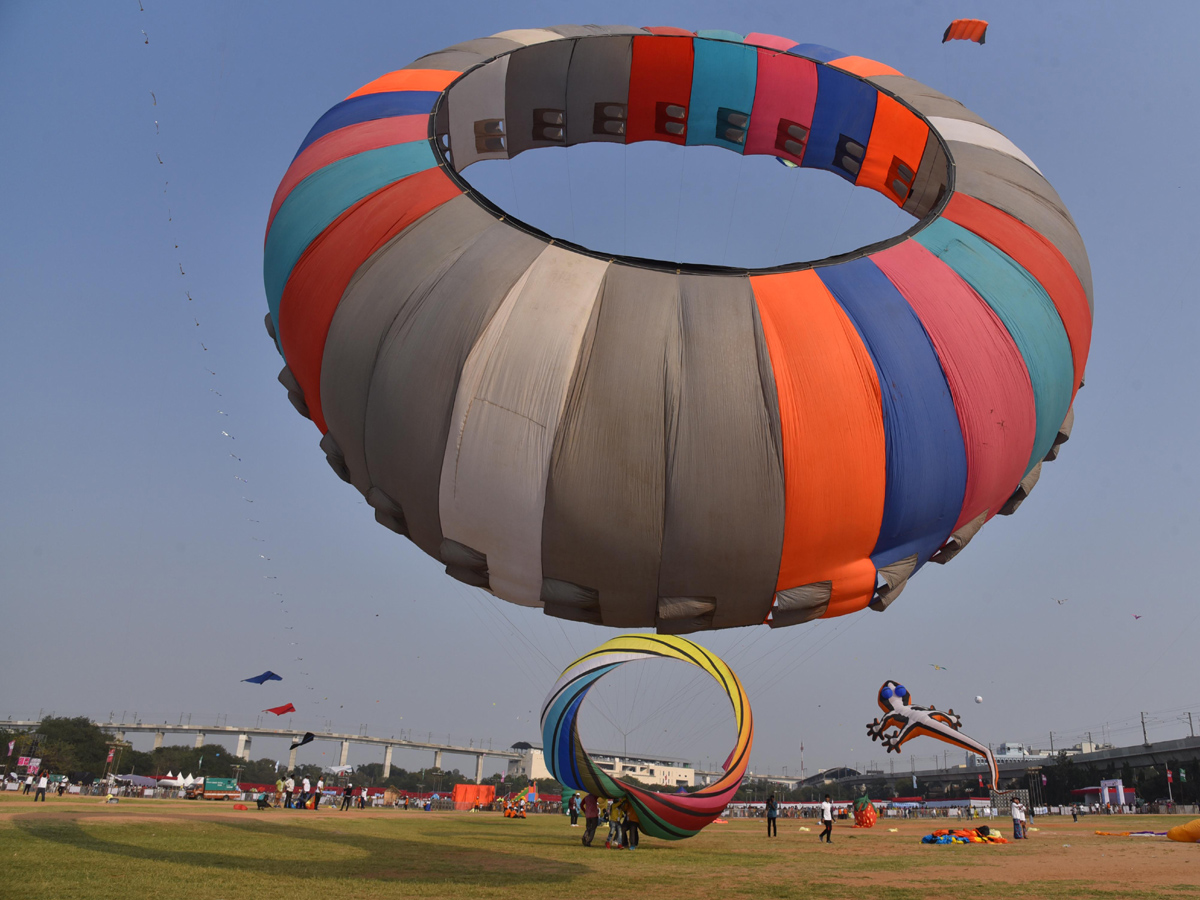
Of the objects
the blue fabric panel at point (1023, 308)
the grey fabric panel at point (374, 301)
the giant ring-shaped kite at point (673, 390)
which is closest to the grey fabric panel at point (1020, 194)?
the giant ring-shaped kite at point (673, 390)

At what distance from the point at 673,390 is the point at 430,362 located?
1.87 metres

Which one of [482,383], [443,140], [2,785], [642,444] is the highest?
[443,140]

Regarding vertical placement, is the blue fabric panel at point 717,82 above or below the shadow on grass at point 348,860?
above

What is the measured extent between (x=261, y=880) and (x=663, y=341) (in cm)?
805

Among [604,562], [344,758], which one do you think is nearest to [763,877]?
[604,562]

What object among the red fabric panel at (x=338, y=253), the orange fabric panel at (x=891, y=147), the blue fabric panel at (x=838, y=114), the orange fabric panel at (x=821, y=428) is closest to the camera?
the orange fabric panel at (x=821, y=428)

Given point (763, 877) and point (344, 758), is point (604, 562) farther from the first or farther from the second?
point (344, 758)

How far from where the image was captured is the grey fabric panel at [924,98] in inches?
339

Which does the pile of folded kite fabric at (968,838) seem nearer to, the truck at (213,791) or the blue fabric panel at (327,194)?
the blue fabric panel at (327,194)

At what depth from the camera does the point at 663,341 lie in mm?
5473

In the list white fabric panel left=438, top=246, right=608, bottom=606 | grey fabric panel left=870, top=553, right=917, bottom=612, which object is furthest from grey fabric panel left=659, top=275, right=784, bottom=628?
grey fabric panel left=870, top=553, right=917, bottom=612

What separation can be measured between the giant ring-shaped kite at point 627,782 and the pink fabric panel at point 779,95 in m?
11.8

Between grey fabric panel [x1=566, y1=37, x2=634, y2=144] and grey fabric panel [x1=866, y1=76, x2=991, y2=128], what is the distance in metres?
2.97

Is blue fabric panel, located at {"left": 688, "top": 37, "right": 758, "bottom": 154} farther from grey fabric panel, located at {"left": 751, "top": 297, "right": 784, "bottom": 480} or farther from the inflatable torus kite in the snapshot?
the inflatable torus kite
